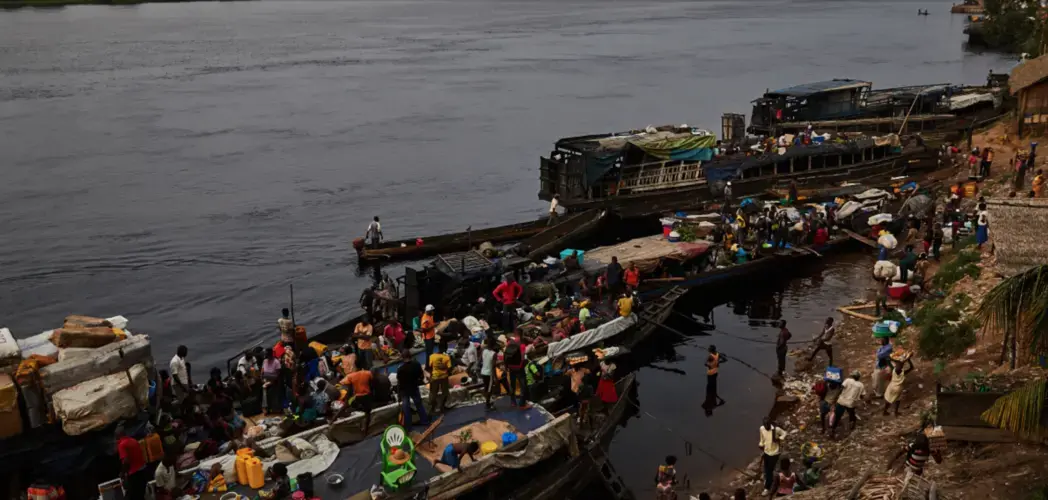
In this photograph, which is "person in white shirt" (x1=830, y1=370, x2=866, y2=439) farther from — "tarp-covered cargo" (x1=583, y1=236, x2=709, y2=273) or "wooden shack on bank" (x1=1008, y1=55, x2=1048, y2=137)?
"wooden shack on bank" (x1=1008, y1=55, x2=1048, y2=137)

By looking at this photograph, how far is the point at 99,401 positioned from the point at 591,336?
36.6ft

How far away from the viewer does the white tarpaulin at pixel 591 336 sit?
2058cm

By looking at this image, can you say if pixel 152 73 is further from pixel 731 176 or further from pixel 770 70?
pixel 731 176

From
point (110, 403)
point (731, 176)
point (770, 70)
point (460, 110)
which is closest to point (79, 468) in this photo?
point (110, 403)

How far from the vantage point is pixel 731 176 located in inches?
1516

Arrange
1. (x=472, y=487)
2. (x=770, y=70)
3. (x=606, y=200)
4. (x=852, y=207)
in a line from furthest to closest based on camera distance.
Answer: (x=770, y=70) < (x=606, y=200) < (x=852, y=207) < (x=472, y=487)

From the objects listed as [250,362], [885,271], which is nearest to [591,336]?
[250,362]

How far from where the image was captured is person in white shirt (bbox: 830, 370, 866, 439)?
17859mm

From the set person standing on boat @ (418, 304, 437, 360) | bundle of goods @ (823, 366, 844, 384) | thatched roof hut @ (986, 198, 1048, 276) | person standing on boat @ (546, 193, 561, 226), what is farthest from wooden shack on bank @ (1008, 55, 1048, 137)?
person standing on boat @ (418, 304, 437, 360)

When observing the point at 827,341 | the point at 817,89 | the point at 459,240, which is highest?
the point at 817,89

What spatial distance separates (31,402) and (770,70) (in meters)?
88.8

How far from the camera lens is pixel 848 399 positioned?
17.9m

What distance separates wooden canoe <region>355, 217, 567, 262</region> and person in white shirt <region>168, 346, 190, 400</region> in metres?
16.4

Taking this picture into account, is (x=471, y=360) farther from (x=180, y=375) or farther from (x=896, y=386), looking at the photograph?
(x=896, y=386)
